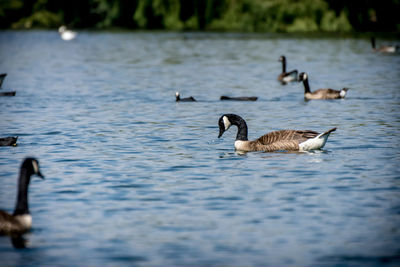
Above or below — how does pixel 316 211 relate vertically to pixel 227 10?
below

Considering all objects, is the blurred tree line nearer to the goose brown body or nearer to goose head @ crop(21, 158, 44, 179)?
goose head @ crop(21, 158, 44, 179)

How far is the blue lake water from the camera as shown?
1162 cm

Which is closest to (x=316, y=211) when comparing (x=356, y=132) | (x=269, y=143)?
(x=269, y=143)

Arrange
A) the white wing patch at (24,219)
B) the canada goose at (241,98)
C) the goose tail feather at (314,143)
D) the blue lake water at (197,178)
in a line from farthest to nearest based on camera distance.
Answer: the canada goose at (241,98)
the goose tail feather at (314,143)
the white wing patch at (24,219)
the blue lake water at (197,178)

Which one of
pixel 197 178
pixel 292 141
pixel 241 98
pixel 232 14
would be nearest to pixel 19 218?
pixel 197 178

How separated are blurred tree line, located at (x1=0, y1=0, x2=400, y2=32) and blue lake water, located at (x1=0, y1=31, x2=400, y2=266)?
32038 mm

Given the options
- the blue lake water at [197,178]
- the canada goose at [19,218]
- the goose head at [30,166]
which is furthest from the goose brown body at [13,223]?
the goose head at [30,166]

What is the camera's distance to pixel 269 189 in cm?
1557

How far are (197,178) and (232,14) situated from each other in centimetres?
6685

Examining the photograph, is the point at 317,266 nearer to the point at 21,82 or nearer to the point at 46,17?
the point at 21,82

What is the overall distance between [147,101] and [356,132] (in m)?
12.0

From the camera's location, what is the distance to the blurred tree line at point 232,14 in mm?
72188

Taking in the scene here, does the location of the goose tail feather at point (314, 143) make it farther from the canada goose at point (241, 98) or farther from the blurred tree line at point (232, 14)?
the blurred tree line at point (232, 14)

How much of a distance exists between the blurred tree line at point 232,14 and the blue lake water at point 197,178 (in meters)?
32.0
